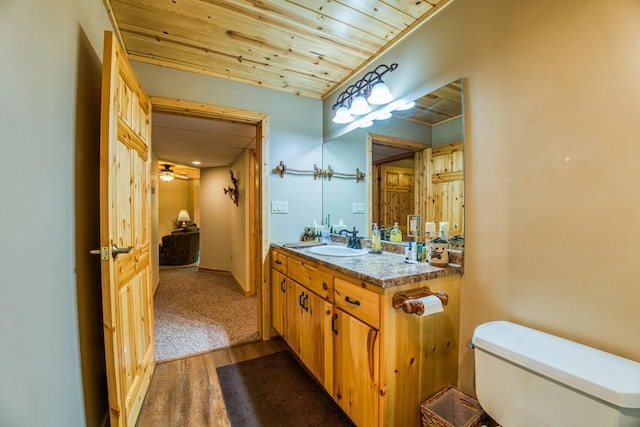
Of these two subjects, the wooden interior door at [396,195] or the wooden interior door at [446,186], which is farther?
the wooden interior door at [396,195]

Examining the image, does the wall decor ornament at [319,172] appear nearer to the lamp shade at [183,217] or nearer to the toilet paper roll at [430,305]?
the toilet paper roll at [430,305]

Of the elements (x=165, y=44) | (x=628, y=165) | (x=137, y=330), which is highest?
(x=165, y=44)

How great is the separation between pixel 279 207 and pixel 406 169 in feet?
3.93

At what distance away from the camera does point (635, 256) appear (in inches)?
34.3

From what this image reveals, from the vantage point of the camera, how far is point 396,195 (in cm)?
195

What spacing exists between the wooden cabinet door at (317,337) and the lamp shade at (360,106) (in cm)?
139

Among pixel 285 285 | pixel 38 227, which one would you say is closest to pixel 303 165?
pixel 285 285

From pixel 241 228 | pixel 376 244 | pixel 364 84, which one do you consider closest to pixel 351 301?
pixel 376 244

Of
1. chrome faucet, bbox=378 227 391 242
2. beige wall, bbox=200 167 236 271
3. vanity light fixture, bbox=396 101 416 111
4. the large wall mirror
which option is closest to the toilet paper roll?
the large wall mirror

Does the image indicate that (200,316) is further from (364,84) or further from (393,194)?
(364,84)

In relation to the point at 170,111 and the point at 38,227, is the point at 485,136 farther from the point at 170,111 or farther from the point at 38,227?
the point at 170,111

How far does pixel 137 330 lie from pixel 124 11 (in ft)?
6.24

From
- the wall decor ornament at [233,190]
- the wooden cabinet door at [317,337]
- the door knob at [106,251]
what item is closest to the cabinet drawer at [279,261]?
the wooden cabinet door at [317,337]

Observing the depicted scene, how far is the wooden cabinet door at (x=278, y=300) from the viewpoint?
2.16 meters
